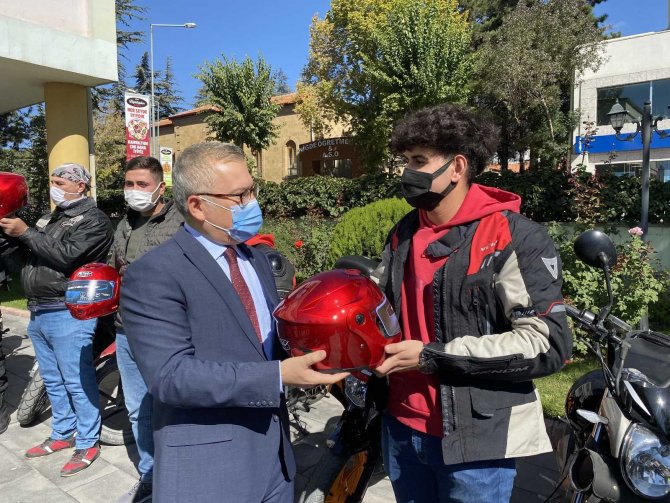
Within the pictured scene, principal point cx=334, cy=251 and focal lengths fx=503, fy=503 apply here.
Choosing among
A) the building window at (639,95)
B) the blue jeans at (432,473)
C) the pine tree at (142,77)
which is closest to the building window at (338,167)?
the building window at (639,95)

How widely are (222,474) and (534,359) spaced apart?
1.02 meters

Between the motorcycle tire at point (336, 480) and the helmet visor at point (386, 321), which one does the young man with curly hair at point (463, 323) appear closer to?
the helmet visor at point (386, 321)

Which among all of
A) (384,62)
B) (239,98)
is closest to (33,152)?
(239,98)

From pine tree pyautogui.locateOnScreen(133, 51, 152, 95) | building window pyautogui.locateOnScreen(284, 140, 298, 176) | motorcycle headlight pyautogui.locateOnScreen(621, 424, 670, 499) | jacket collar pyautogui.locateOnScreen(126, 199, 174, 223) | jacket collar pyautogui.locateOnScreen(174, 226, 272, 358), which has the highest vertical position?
pine tree pyautogui.locateOnScreen(133, 51, 152, 95)

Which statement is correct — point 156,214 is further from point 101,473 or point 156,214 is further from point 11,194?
point 101,473

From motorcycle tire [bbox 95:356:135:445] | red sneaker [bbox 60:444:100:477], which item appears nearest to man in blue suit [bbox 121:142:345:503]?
red sneaker [bbox 60:444:100:477]

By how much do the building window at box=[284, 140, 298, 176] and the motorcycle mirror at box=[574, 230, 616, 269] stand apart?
36365 mm

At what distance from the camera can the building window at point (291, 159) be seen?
3788 cm

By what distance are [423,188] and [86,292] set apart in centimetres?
226

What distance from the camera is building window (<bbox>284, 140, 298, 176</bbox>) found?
124 ft

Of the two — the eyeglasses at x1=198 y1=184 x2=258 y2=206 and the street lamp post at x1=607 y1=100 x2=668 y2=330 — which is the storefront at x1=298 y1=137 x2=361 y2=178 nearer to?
the street lamp post at x1=607 y1=100 x2=668 y2=330

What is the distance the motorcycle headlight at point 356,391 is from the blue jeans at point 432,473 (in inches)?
23.2

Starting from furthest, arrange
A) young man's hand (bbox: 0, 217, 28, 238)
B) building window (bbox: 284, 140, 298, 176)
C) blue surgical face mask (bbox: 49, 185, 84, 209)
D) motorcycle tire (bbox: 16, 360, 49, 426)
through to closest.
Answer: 1. building window (bbox: 284, 140, 298, 176)
2. motorcycle tire (bbox: 16, 360, 49, 426)
3. blue surgical face mask (bbox: 49, 185, 84, 209)
4. young man's hand (bbox: 0, 217, 28, 238)

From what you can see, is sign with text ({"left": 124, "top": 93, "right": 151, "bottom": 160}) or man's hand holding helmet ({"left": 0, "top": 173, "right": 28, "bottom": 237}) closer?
man's hand holding helmet ({"left": 0, "top": 173, "right": 28, "bottom": 237})
